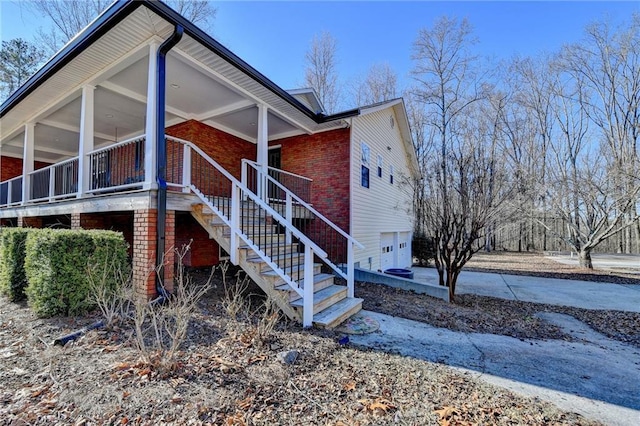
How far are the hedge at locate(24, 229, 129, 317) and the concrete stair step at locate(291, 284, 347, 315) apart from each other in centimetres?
281

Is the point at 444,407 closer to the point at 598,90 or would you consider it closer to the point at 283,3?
the point at 283,3

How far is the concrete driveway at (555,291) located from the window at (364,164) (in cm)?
436

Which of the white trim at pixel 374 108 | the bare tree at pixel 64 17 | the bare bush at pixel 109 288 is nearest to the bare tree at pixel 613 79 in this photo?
the white trim at pixel 374 108

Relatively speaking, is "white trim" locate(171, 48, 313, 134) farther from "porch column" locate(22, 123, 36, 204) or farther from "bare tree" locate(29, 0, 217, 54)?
"bare tree" locate(29, 0, 217, 54)

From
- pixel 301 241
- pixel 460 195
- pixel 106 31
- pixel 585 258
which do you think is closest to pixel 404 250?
pixel 585 258

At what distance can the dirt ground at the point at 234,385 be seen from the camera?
2410 millimetres

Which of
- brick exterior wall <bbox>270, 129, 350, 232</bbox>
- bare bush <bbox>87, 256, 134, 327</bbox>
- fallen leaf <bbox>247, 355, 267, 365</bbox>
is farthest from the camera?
brick exterior wall <bbox>270, 129, 350, 232</bbox>

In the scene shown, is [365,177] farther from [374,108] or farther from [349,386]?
[349,386]

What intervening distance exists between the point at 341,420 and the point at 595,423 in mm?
2199

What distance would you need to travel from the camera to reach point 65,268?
416cm

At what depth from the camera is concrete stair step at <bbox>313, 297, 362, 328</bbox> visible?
4422mm

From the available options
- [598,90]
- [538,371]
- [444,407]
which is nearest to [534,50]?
[598,90]

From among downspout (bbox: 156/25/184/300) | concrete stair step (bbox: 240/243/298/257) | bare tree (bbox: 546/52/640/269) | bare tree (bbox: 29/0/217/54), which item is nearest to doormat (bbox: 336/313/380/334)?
concrete stair step (bbox: 240/243/298/257)

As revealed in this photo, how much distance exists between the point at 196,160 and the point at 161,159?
3658 mm
